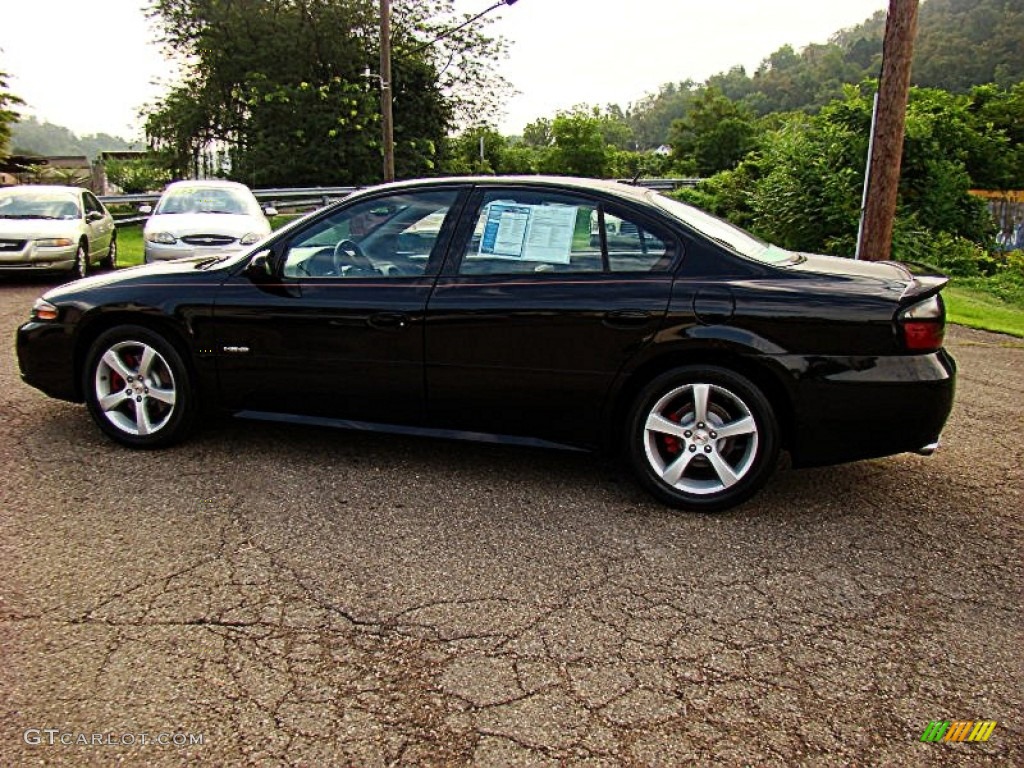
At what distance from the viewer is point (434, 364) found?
431cm

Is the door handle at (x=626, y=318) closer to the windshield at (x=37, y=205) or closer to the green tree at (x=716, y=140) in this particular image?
the windshield at (x=37, y=205)

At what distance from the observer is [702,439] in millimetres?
4004

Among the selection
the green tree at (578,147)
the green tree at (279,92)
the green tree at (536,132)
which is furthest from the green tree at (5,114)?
the green tree at (536,132)

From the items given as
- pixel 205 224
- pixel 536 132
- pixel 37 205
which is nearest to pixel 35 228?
pixel 37 205

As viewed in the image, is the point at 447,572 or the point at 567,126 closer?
the point at 447,572

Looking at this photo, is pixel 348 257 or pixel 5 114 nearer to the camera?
pixel 348 257

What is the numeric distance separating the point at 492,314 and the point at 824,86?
74450 millimetres

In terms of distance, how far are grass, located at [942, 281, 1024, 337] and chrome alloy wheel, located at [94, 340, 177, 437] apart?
336 inches

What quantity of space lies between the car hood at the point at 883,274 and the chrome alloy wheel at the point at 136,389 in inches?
136

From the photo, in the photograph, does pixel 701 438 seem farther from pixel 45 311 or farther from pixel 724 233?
pixel 45 311

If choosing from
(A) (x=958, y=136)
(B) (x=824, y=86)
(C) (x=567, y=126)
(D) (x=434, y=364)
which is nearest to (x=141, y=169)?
(C) (x=567, y=126)

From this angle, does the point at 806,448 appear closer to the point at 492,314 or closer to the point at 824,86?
the point at 492,314

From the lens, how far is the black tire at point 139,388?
4723 millimetres

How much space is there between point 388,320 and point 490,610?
5.85ft
